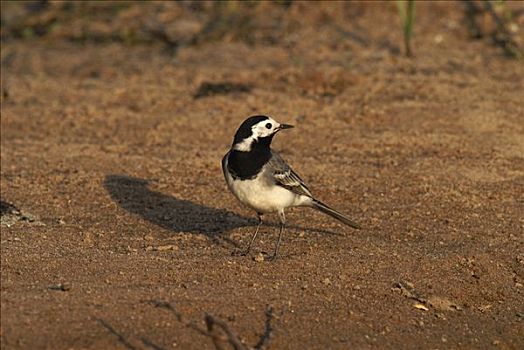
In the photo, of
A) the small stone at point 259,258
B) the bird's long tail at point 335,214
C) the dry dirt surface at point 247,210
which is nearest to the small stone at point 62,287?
the dry dirt surface at point 247,210

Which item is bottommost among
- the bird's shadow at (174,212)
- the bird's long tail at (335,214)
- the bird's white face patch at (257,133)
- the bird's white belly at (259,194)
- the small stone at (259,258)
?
the bird's shadow at (174,212)

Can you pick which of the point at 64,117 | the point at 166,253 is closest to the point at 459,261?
the point at 166,253

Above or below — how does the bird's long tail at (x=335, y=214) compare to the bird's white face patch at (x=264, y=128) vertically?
below

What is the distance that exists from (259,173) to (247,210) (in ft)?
3.93

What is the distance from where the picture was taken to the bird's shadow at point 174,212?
7.30m

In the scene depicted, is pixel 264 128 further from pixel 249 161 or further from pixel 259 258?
pixel 259 258

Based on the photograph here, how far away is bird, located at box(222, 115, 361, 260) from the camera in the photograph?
6590 millimetres

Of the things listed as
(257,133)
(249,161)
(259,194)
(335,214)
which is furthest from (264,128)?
(335,214)

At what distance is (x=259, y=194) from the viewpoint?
659 centimetres

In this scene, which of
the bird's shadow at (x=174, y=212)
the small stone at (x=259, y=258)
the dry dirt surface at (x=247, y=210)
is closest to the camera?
the dry dirt surface at (x=247, y=210)

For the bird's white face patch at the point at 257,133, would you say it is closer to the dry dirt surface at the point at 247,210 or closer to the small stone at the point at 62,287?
the dry dirt surface at the point at 247,210

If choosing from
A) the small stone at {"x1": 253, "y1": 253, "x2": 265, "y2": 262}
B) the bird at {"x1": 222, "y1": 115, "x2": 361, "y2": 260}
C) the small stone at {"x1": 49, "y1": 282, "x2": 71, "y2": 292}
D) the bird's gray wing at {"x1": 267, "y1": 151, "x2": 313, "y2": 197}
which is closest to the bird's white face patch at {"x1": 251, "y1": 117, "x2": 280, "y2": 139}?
the bird at {"x1": 222, "y1": 115, "x2": 361, "y2": 260}

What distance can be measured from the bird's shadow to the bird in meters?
0.50

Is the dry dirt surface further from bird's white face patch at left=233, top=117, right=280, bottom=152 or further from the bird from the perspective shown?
bird's white face patch at left=233, top=117, right=280, bottom=152
